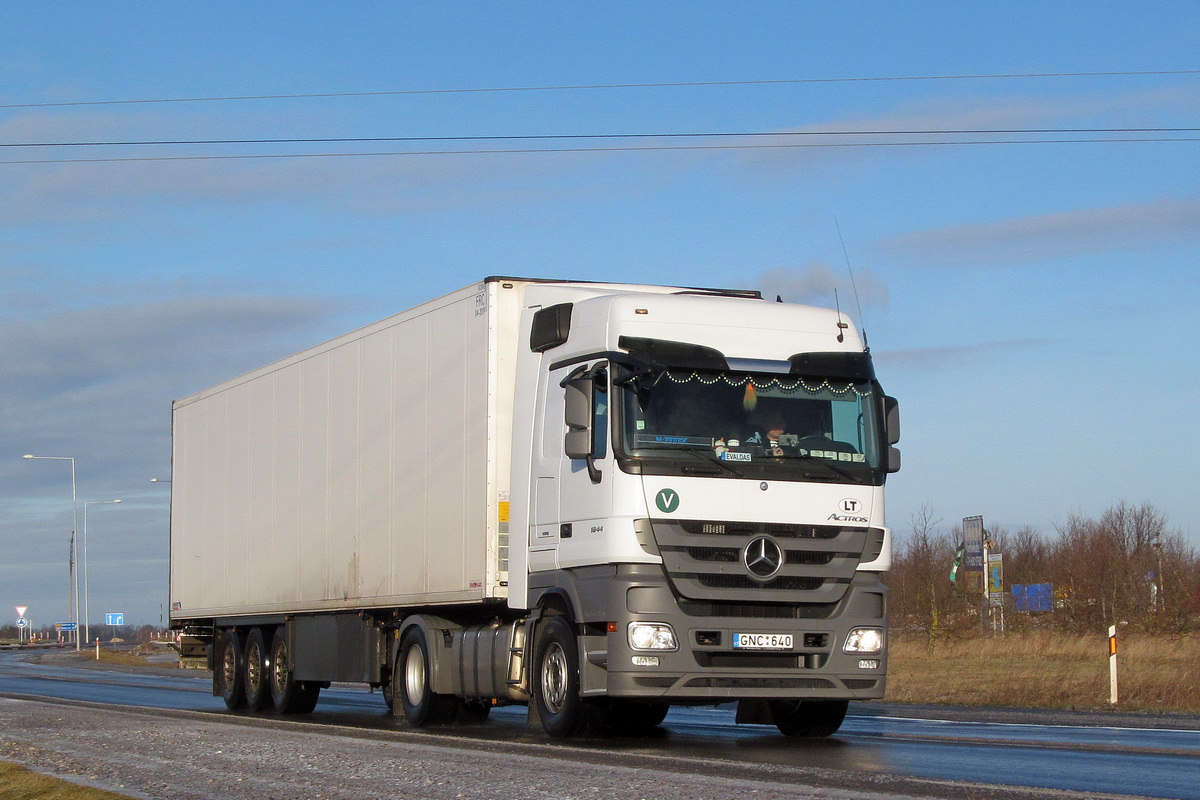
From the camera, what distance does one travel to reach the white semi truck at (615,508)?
11.9 meters

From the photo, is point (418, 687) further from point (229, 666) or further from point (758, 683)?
point (229, 666)

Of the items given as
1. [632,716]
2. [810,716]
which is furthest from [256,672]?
[810,716]

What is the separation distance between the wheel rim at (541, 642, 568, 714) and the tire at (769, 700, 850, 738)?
2.07m

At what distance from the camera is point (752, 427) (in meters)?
12.3

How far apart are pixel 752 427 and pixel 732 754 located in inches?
107

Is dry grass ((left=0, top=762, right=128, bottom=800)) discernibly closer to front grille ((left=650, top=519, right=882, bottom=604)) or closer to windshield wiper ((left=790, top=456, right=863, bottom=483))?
front grille ((left=650, top=519, right=882, bottom=604))

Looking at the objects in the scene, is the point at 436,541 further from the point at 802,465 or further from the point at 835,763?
the point at 835,763

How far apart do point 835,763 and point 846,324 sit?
4382 mm

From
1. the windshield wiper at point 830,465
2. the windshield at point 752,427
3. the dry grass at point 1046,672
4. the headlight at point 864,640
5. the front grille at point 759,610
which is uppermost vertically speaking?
the windshield at point 752,427

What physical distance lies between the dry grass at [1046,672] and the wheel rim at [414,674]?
785 centimetres

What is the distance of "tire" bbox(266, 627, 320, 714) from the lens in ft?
64.3

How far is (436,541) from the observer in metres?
15.1

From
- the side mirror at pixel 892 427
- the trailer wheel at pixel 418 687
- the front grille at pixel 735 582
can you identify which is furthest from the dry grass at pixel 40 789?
the side mirror at pixel 892 427

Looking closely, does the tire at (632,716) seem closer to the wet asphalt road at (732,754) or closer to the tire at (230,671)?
the wet asphalt road at (732,754)
